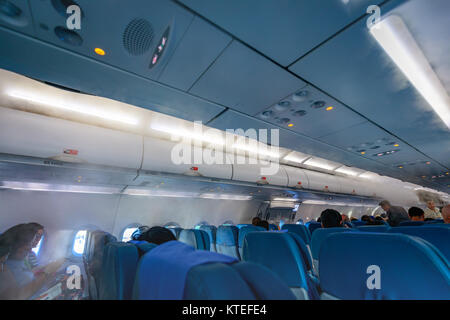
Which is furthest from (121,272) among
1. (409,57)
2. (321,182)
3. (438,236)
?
(321,182)

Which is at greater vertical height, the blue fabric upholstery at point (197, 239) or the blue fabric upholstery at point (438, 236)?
the blue fabric upholstery at point (438, 236)

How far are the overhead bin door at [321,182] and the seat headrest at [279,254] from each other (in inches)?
235

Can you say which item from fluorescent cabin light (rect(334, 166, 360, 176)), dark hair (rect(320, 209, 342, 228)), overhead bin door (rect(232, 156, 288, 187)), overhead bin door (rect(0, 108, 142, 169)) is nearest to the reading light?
overhead bin door (rect(0, 108, 142, 169))

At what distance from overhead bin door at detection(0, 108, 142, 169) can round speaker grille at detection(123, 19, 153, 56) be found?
6.28 ft

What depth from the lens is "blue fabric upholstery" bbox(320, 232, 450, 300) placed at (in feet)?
3.22

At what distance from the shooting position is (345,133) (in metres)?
3.81

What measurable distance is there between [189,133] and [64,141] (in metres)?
2.59

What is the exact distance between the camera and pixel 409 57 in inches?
78.7

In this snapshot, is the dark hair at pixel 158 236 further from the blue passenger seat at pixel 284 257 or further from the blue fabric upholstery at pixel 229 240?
the blue fabric upholstery at pixel 229 240

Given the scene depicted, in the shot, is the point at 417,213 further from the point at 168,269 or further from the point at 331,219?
the point at 168,269

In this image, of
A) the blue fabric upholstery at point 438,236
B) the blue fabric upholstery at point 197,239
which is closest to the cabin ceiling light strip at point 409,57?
the blue fabric upholstery at point 438,236

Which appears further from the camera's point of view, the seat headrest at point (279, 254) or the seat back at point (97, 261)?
the seat back at point (97, 261)

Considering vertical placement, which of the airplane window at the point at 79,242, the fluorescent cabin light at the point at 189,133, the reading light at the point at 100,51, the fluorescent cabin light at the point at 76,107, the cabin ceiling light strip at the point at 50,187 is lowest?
the airplane window at the point at 79,242

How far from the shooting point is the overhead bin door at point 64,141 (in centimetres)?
247
